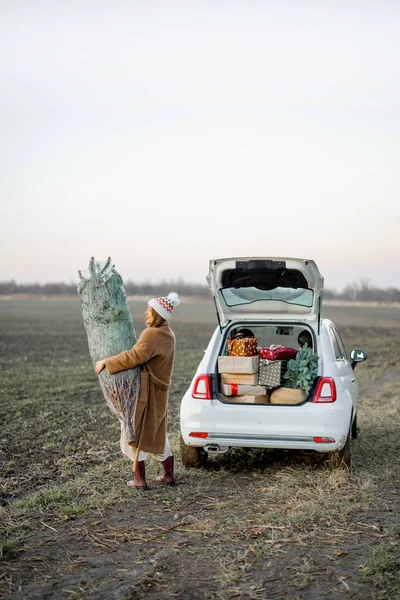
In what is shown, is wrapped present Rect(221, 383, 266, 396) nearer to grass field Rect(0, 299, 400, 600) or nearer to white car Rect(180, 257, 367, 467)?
white car Rect(180, 257, 367, 467)

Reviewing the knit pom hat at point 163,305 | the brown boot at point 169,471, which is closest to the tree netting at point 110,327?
the knit pom hat at point 163,305

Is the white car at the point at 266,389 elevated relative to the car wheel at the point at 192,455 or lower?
elevated

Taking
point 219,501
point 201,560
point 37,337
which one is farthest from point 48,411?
point 37,337

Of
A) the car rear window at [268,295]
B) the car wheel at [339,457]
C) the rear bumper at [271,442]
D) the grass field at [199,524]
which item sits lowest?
the grass field at [199,524]

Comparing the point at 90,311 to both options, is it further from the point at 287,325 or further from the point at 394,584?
the point at 394,584

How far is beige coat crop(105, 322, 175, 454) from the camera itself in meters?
6.29

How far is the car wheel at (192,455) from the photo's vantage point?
715 centimetres

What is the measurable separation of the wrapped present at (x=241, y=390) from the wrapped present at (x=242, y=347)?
365 millimetres

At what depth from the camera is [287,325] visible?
7668 mm

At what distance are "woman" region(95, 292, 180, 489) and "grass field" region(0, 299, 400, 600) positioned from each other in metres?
0.42

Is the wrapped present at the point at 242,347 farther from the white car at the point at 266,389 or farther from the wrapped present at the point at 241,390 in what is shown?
the wrapped present at the point at 241,390

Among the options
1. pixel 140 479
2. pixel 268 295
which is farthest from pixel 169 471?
pixel 268 295

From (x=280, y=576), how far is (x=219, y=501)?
1762 millimetres

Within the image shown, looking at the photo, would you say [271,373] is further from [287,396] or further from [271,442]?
[271,442]
